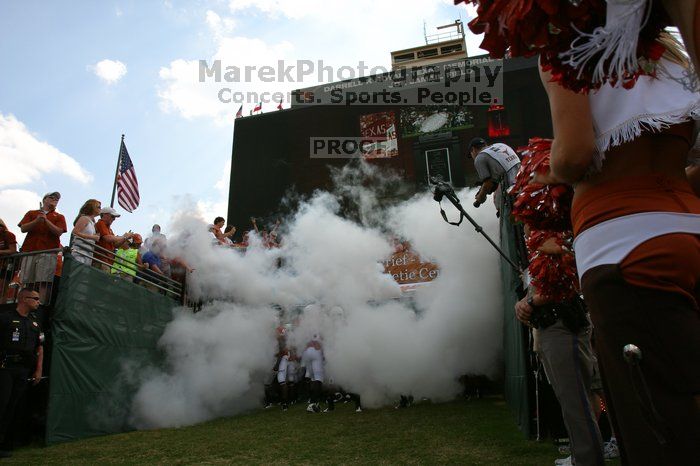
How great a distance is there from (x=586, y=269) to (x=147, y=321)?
10.0 metres

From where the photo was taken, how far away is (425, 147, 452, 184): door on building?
19.9 meters

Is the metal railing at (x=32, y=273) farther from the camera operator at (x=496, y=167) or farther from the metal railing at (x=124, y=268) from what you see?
the camera operator at (x=496, y=167)

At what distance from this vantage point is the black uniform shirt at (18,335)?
6297mm

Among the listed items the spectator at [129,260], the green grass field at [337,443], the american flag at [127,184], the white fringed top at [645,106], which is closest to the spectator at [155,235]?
the spectator at [129,260]

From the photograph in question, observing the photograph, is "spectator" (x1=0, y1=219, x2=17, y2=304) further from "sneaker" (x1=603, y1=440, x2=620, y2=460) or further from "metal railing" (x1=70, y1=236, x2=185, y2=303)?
"sneaker" (x1=603, y1=440, x2=620, y2=460)

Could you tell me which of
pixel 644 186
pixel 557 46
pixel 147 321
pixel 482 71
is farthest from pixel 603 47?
pixel 482 71

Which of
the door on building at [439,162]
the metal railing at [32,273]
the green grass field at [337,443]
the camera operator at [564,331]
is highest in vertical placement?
the door on building at [439,162]

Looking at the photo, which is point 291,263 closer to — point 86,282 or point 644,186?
point 86,282

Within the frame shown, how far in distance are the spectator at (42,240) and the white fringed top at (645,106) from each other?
8.43 metres

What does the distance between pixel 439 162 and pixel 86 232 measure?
1478 cm

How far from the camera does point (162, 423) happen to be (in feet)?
29.4

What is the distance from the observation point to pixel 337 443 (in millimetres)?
5676

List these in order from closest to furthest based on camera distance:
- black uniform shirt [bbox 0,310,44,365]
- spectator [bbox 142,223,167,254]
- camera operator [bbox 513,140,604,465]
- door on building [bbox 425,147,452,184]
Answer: camera operator [bbox 513,140,604,465] → black uniform shirt [bbox 0,310,44,365] → spectator [bbox 142,223,167,254] → door on building [bbox 425,147,452,184]

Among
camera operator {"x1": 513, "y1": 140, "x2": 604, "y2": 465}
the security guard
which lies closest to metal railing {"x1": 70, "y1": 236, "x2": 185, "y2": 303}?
the security guard
